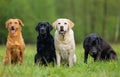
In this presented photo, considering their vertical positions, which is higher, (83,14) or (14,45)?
(14,45)

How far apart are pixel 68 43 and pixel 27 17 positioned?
124 ft

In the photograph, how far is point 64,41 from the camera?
12.6 m

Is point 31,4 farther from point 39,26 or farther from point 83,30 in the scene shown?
point 39,26

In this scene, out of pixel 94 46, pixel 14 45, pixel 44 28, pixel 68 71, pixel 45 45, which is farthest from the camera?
pixel 94 46

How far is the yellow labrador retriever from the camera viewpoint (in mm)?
12538

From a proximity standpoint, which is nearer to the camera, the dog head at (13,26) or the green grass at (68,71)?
the green grass at (68,71)

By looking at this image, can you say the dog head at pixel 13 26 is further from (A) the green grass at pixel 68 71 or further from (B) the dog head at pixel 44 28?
(A) the green grass at pixel 68 71

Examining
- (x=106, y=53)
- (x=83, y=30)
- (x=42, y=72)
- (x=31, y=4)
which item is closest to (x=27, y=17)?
(x=31, y=4)

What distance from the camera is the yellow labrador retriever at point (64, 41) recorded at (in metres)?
12.5

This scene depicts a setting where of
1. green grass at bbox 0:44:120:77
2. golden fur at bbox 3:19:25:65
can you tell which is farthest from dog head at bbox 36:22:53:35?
green grass at bbox 0:44:120:77

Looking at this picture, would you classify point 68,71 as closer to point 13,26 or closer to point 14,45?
point 14,45

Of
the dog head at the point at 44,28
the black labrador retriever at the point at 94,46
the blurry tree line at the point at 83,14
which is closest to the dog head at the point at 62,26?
the dog head at the point at 44,28

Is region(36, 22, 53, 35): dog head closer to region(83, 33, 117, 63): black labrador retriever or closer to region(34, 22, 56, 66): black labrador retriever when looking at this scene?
region(34, 22, 56, 66): black labrador retriever

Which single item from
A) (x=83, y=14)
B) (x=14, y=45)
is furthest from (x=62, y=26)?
(x=83, y=14)
